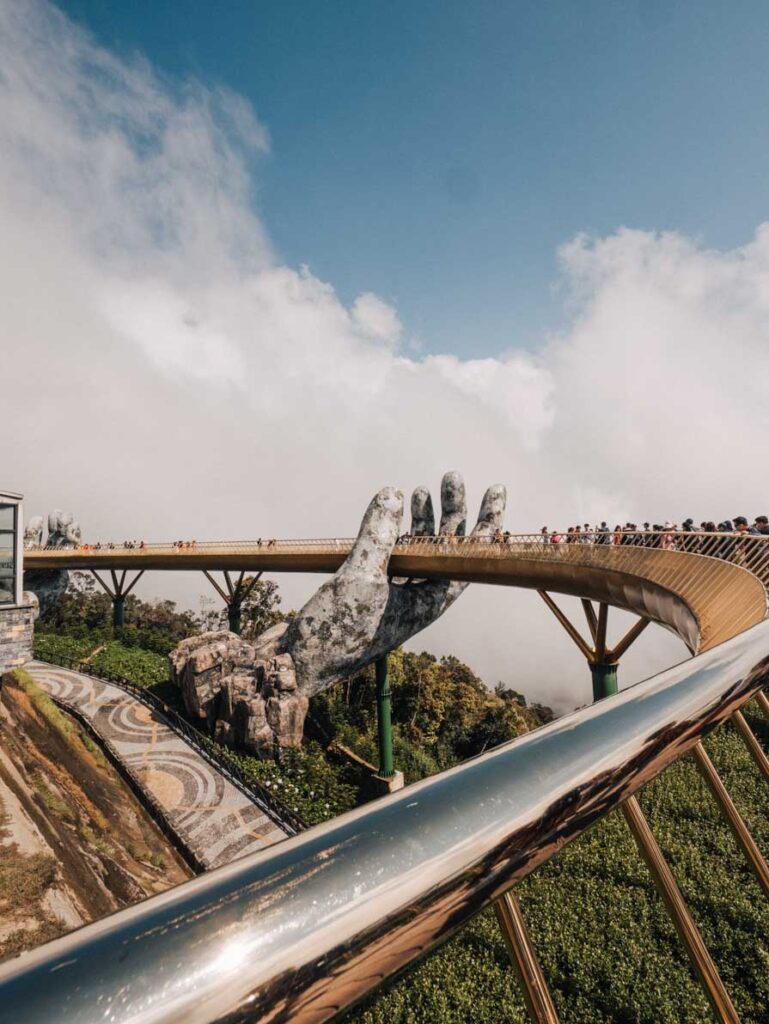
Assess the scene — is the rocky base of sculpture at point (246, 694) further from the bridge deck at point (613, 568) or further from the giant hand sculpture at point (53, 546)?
the giant hand sculpture at point (53, 546)

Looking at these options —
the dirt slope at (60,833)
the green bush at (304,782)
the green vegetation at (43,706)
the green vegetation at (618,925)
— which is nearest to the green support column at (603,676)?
the green vegetation at (618,925)

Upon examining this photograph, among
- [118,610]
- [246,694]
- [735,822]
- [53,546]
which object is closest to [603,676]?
[735,822]

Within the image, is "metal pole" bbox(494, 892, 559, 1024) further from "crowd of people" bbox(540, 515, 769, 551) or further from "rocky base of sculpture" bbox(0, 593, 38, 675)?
"rocky base of sculpture" bbox(0, 593, 38, 675)

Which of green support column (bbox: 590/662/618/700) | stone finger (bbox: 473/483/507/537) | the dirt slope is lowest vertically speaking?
the dirt slope

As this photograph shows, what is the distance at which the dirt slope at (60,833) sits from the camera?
8305mm

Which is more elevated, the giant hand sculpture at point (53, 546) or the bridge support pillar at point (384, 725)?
the giant hand sculpture at point (53, 546)

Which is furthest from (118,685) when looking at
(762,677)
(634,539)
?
(762,677)

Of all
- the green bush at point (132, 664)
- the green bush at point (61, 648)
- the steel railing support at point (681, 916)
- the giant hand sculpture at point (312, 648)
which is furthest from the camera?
the green bush at point (61, 648)

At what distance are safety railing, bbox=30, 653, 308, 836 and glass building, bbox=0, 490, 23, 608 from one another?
26.7 ft

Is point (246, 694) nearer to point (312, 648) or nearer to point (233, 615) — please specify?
point (312, 648)

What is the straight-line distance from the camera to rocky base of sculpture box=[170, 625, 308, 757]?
58.7 feet

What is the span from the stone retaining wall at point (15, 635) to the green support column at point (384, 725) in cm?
1185

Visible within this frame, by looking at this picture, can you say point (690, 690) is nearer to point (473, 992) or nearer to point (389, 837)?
point (389, 837)

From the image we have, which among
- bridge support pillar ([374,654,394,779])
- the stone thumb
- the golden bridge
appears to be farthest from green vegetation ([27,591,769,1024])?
the stone thumb
